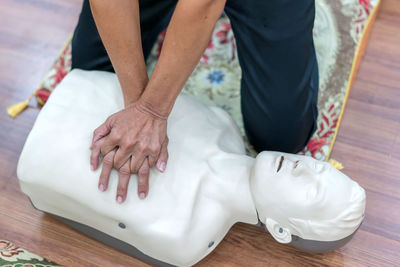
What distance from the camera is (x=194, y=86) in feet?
5.68

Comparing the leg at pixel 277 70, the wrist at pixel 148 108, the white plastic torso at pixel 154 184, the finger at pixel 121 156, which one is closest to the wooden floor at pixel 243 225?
the white plastic torso at pixel 154 184

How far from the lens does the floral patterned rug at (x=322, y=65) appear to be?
5.51 ft

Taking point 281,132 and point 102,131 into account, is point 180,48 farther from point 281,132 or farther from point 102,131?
point 281,132

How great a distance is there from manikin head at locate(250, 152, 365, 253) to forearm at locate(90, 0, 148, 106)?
413 mm

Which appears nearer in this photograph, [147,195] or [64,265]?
[147,195]

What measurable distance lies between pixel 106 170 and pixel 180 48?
0.39m

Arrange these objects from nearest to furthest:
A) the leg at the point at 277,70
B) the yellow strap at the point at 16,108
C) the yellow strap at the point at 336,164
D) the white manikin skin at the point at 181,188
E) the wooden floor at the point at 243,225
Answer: the white manikin skin at the point at 181,188
the leg at the point at 277,70
the wooden floor at the point at 243,225
the yellow strap at the point at 336,164
the yellow strap at the point at 16,108

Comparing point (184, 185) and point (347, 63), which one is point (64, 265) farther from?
point (347, 63)

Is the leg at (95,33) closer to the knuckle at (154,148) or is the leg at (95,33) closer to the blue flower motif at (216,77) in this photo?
the blue flower motif at (216,77)

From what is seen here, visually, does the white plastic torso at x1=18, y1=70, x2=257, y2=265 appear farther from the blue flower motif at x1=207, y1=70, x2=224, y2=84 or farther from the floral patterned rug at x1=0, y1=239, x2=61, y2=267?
the blue flower motif at x1=207, y1=70, x2=224, y2=84

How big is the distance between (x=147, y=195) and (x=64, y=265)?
410 millimetres

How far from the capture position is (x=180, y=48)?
1154mm

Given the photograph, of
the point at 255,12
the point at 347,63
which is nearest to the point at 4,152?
the point at 255,12

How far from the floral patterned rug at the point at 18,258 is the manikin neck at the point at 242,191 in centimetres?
58
